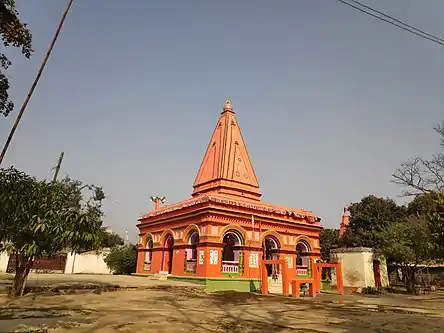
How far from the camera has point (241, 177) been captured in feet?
77.5

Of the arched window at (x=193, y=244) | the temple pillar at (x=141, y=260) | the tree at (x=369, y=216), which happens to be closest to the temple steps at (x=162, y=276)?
the arched window at (x=193, y=244)

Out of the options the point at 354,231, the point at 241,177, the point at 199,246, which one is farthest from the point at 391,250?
the point at 354,231

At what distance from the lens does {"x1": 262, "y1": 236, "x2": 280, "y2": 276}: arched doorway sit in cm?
2129

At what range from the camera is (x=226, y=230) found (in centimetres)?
1897

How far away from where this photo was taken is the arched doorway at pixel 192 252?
19205 millimetres

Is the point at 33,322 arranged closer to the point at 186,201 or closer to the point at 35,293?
the point at 35,293

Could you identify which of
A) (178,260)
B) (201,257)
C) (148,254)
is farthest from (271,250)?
(148,254)

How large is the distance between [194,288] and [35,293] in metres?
6.97

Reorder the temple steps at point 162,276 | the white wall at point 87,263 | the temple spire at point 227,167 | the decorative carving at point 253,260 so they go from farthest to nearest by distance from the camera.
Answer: the white wall at point 87,263 → the temple spire at point 227,167 → the temple steps at point 162,276 → the decorative carving at point 253,260

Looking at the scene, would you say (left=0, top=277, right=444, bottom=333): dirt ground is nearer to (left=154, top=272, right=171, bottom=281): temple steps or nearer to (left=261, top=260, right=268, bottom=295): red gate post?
(left=261, top=260, right=268, bottom=295): red gate post

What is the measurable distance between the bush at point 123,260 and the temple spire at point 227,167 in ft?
26.3

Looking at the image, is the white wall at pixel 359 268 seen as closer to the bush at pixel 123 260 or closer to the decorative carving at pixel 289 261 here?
the decorative carving at pixel 289 261

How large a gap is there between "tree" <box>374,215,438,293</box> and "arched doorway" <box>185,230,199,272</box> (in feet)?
41.8

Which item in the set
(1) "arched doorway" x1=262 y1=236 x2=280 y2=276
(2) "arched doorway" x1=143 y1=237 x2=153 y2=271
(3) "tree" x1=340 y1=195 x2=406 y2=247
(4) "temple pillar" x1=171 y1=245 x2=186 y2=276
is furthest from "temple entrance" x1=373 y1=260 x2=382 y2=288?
(2) "arched doorway" x1=143 y1=237 x2=153 y2=271
